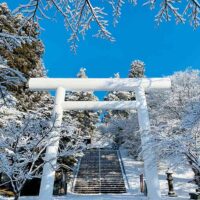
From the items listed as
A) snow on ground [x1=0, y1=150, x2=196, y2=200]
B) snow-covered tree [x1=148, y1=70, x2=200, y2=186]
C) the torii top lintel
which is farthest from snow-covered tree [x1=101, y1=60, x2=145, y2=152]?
the torii top lintel

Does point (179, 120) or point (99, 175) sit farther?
point (99, 175)

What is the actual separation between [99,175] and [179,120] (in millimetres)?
7595

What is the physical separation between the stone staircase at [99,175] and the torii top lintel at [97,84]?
723cm

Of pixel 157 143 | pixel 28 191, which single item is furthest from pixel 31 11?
pixel 28 191

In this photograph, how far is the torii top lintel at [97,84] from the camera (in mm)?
10352

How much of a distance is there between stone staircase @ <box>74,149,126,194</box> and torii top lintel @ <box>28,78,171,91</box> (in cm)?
723

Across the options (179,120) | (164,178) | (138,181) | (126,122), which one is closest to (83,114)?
(126,122)

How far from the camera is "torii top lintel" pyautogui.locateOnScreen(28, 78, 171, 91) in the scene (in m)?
10.4

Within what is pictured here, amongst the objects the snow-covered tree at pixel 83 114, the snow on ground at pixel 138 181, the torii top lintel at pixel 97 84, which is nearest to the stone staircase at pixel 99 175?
the snow on ground at pixel 138 181

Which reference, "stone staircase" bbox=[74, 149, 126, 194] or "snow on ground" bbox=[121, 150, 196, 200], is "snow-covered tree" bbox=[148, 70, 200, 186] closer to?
"snow on ground" bbox=[121, 150, 196, 200]

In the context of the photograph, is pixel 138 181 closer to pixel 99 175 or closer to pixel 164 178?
pixel 164 178

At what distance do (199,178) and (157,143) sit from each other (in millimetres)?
2571

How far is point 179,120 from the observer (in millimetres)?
11992

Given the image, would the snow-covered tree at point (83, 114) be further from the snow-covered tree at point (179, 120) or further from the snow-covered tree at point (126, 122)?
the snow-covered tree at point (179, 120)
